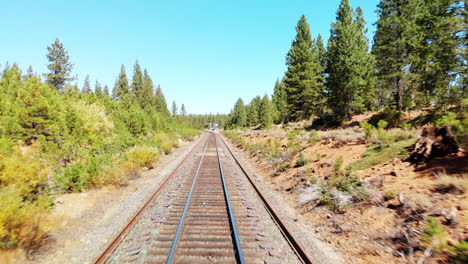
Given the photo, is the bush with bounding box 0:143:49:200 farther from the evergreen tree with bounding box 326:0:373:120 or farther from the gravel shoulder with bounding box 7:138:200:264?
the evergreen tree with bounding box 326:0:373:120

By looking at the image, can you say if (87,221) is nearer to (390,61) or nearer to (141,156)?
(141,156)

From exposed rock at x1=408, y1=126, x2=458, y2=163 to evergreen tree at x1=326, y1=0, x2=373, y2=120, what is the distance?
17847 millimetres

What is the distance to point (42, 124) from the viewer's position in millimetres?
Answer: 16281

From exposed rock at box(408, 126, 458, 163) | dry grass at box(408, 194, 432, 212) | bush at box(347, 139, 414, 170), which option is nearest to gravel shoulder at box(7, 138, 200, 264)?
dry grass at box(408, 194, 432, 212)

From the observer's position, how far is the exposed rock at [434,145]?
23.4 ft

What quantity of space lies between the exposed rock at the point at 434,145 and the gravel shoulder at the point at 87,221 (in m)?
9.05

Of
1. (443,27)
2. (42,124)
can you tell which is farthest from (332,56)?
(42,124)

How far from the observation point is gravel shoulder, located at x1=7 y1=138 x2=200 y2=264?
15.8ft

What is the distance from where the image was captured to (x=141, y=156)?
46.0 ft

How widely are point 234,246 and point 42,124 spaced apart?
17617 millimetres

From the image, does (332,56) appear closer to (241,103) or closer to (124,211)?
(124,211)

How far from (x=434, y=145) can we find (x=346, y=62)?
1886cm

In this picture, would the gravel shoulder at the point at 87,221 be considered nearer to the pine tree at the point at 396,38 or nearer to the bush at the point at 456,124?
the bush at the point at 456,124

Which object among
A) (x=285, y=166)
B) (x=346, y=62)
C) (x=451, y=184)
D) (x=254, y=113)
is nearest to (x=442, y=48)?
(x=346, y=62)
